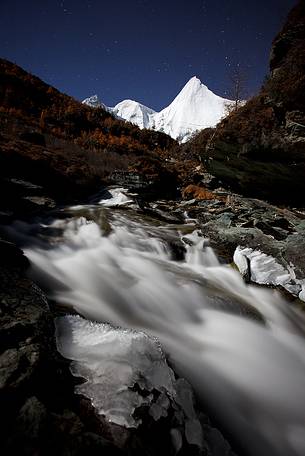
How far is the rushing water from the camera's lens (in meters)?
2.57

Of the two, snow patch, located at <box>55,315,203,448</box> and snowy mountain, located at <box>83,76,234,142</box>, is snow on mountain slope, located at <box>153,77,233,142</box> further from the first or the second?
snow patch, located at <box>55,315,203,448</box>

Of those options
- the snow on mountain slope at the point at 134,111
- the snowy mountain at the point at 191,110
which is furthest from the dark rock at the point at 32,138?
the snow on mountain slope at the point at 134,111

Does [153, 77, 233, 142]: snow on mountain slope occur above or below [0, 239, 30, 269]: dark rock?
above

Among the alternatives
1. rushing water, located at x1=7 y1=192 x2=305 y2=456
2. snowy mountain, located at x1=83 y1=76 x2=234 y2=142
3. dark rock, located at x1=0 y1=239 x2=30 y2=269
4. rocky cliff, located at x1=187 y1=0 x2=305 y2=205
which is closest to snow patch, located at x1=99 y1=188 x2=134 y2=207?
rushing water, located at x1=7 y1=192 x2=305 y2=456

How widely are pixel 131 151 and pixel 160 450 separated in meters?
20.0

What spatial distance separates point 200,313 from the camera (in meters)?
3.91

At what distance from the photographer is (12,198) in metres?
7.31

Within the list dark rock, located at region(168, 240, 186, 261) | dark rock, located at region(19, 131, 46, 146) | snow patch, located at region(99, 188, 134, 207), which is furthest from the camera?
dark rock, located at region(19, 131, 46, 146)

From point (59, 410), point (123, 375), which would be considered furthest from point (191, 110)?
point (59, 410)

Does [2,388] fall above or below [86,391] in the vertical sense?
above

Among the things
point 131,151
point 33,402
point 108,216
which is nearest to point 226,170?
point 108,216

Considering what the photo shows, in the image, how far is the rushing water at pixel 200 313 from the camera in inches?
101

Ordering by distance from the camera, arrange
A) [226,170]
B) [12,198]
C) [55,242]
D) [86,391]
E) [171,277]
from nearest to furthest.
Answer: [86,391] < [171,277] < [55,242] < [12,198] < [226,170]

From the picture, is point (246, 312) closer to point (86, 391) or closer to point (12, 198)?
point (86, 391)
